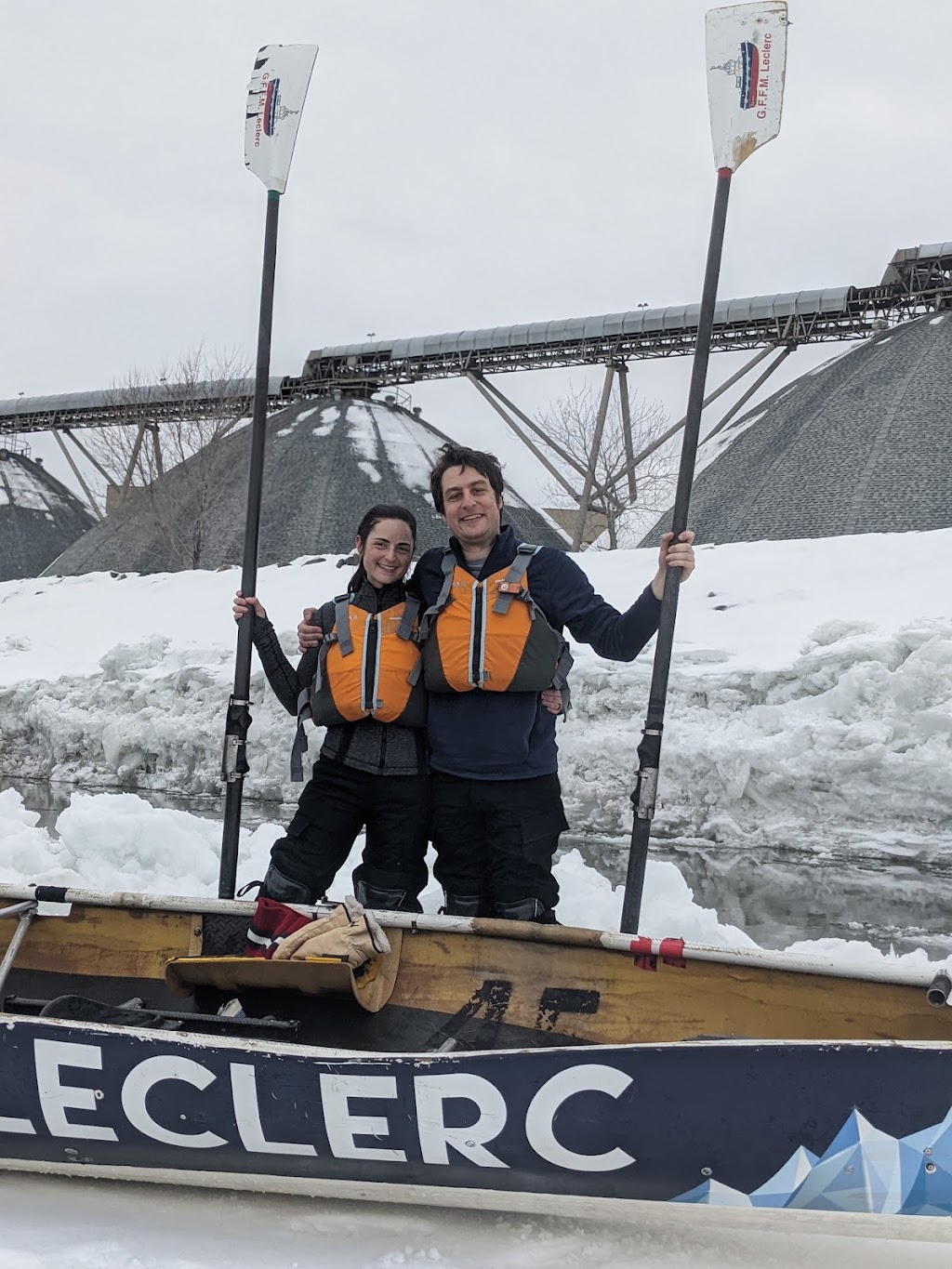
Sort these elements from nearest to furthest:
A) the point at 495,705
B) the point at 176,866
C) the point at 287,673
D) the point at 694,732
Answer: the point at 495,705 → the point at 287,673 → the point at 176,866 → the point at 694,732

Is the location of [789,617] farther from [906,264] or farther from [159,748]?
[906,264]

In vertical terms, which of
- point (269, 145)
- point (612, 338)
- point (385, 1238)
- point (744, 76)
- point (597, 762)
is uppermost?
point (612, 338)

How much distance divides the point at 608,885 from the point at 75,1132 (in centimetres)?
341

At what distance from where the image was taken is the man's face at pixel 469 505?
3430mm

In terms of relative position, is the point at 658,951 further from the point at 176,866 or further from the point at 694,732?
the point at 694,732

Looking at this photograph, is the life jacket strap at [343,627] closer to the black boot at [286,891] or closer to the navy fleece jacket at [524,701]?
the navy fleece jacket at [524,701]

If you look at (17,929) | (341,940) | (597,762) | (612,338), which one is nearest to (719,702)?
(597,762)

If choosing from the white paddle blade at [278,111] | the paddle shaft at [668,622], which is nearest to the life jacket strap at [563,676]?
the paddle shaft at [668,622]

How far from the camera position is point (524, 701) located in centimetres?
343

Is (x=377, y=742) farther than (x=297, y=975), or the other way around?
(x=377, y=742)

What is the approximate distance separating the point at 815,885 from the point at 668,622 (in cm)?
414

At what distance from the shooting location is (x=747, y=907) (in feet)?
21.4

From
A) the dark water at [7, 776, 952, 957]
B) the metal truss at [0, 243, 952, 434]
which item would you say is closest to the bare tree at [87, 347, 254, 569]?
the metal truss at [0, 243, 952, 434]

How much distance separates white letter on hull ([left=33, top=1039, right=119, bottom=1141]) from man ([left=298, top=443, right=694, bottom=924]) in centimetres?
130
